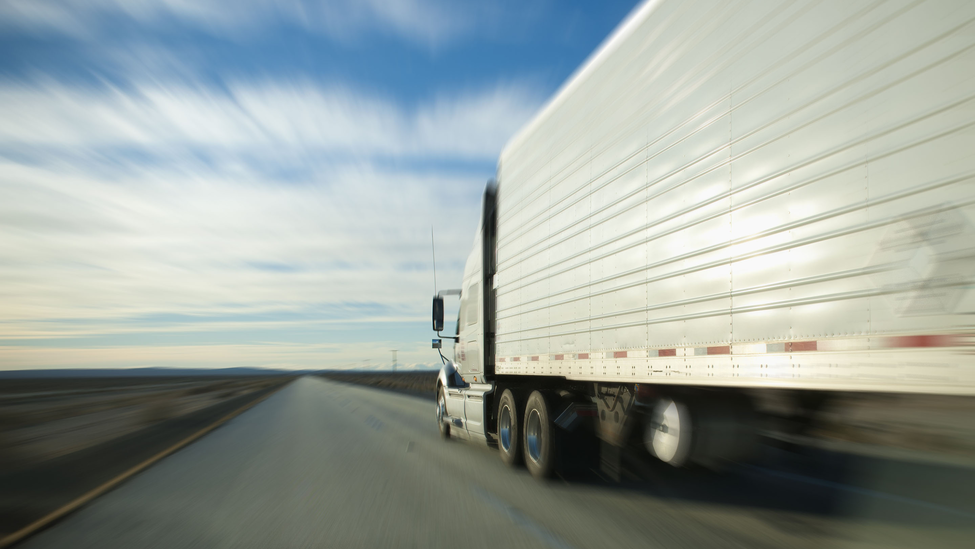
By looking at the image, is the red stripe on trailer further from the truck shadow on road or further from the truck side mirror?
the truck side mirror

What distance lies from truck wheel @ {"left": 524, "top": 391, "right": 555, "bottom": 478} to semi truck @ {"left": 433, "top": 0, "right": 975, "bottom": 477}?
4 cm

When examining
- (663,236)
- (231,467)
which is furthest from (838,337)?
(231,467)

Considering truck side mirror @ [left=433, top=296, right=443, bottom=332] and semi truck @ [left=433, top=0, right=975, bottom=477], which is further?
truck side mirror @ [left=433, top=296, right=443, bottom=332]

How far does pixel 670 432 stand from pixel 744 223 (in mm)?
2554

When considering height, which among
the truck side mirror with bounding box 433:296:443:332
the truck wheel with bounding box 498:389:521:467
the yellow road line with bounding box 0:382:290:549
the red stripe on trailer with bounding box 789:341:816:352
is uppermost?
the truck side mirror with bounding box 433:296:443:332

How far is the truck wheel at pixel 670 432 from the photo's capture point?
6.44 metres

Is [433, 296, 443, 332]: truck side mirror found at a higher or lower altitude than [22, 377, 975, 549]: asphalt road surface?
higher

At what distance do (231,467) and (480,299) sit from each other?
4.70 m

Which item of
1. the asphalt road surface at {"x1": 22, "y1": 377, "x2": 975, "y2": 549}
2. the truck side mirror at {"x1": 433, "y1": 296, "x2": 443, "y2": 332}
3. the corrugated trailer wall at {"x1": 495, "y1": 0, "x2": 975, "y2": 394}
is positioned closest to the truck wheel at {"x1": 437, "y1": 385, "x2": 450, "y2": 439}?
the truck side mirror at {"x1": 433, "y1": 296, "x2": 443, "y2": 332}

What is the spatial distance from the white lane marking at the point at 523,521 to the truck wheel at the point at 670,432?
154cm

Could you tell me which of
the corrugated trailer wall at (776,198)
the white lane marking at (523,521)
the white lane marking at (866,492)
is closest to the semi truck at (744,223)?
the corrugated trailer wall at (776,198)

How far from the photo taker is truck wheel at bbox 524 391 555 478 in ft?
27.5

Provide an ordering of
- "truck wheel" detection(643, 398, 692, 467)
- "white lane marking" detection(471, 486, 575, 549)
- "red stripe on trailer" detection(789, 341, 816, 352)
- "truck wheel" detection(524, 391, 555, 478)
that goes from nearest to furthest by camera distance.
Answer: "red stripe on trailer" detection(789, 341, 816, 352) → "white lane marking" detection(471, 486, 575, 549) → "truck wheel" detection(643, 398, 692, 467) → "truck wheel" detection(524, 391, 555, 478)

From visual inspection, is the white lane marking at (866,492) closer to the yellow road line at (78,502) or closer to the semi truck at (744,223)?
the semi truck at (744,223)
